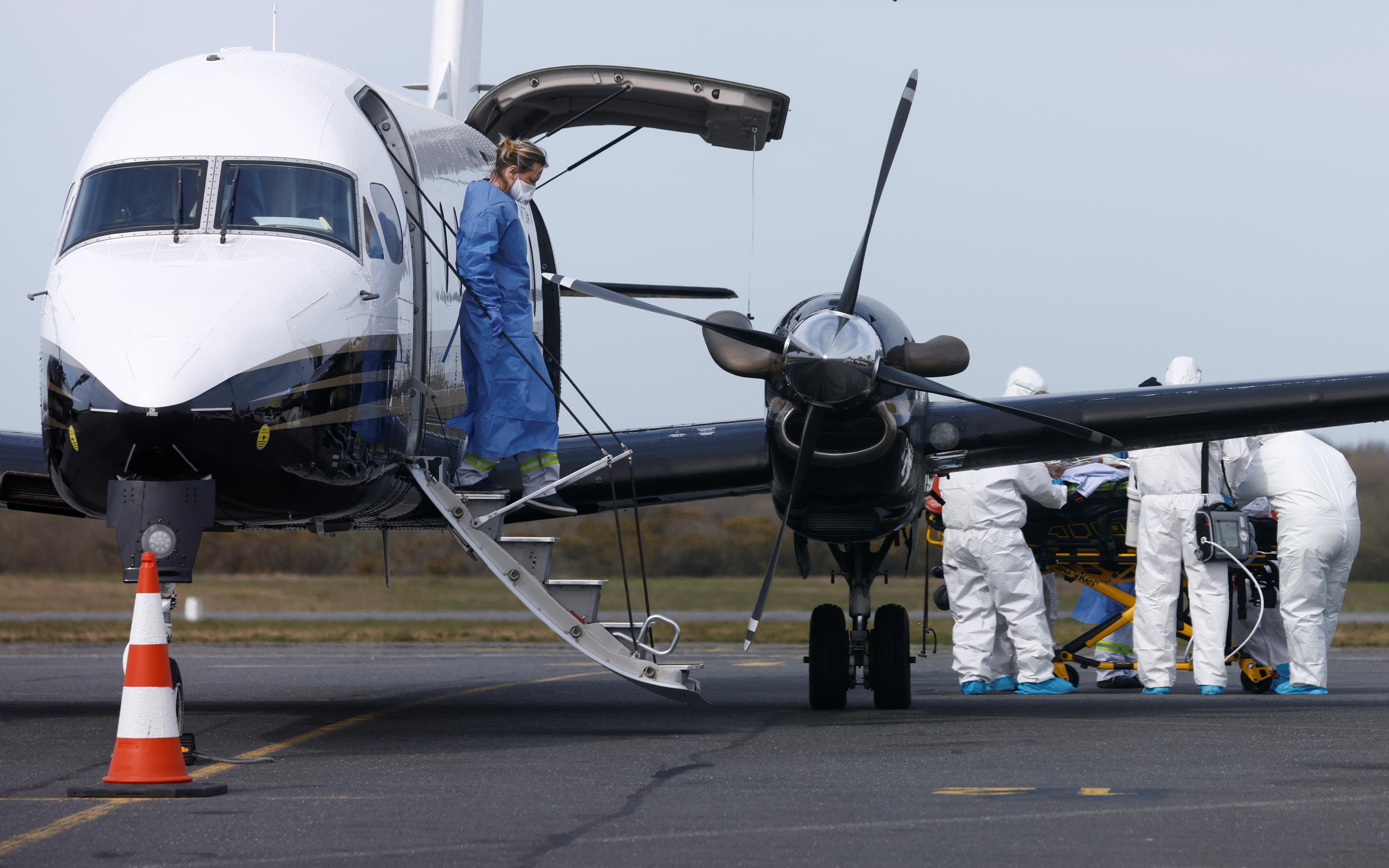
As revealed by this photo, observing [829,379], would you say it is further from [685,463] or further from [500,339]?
[685,463]

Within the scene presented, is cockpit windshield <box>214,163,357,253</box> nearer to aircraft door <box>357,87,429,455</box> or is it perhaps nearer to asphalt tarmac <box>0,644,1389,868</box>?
aircraft door <box>357,87,429,455</box>

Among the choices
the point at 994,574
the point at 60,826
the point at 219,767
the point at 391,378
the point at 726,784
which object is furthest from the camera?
the point at 994,574

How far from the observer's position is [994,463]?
38.7ft

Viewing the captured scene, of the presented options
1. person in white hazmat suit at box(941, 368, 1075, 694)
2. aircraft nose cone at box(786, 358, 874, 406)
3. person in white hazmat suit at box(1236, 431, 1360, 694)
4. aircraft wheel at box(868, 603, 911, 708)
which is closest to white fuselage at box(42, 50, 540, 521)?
aircraft nose cone at box(786, 358, 874, 406)

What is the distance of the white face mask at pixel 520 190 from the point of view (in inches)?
377

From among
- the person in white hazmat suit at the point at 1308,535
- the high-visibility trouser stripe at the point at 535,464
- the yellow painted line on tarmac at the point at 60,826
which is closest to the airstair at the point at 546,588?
the high-visibility trouser stripe at the point at 535,464

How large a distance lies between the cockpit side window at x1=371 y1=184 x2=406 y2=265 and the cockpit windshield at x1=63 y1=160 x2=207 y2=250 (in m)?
0.96

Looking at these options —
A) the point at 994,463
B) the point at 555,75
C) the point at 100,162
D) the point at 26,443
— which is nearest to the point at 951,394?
the point at 994,463

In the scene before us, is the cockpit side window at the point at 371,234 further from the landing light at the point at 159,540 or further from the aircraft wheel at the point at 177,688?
the aircraft wheel at the point at 177,688

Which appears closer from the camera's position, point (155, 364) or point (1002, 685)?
point (155, 364)

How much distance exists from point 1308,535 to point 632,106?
20.9 feet

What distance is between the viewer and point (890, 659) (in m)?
11.9

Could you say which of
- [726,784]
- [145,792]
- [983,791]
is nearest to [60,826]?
[145,792]

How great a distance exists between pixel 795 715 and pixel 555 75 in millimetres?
5123
